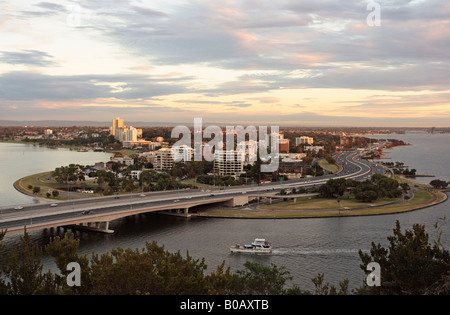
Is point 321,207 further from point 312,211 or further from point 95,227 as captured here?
point 95,227

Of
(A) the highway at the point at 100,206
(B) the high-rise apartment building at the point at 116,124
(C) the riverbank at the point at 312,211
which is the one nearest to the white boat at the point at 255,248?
(C) the riverbank at the point at 312,211

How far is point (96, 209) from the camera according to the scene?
1532 cm

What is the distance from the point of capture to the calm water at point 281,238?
412 inches

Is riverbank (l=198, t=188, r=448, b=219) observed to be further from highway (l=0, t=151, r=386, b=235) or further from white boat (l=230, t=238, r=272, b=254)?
white boat (l=230, t=238, r=272, b=254)

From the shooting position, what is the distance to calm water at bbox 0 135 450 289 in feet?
34.4

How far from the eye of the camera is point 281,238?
13.2 metres

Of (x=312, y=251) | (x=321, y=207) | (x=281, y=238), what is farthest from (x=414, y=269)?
(x=321, y=207)

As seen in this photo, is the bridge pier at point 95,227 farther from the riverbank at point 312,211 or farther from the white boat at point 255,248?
the white boat at point 255,248

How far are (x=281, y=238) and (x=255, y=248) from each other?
69.5 inches

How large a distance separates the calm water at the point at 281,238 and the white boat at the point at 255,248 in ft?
0.77

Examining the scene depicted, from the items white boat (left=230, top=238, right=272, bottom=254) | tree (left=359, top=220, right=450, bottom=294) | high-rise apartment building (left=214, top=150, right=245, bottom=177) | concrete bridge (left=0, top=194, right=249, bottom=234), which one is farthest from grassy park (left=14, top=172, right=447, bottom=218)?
tree (left=359, top=220, right=450, bottom=294)

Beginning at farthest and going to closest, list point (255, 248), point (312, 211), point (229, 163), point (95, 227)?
point (229, 163), point (312, 211), point (95, 227), point (255, 248)

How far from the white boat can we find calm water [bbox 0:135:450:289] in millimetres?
236
